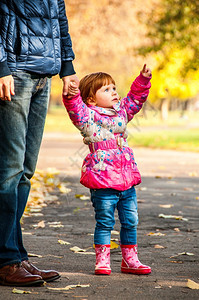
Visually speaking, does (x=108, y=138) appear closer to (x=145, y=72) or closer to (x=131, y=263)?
(x=145, y=72)

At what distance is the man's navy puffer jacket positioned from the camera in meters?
3.80

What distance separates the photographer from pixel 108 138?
14.8ft

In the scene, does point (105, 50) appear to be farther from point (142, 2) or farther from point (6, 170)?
point (6, 170)

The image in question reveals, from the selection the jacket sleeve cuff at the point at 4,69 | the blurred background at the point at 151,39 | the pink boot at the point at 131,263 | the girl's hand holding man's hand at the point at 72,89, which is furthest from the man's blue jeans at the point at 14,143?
the blurred background at the point at 151,39

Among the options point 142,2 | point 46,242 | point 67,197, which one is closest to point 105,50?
point 142,2

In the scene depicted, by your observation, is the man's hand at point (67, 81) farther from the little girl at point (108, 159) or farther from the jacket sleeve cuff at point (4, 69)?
the jacket sleeve cuff at point (4, 69)

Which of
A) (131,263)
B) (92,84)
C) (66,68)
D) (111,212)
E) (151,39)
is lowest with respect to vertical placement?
(131,263)

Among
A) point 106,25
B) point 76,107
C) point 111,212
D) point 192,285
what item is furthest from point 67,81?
point 106,25

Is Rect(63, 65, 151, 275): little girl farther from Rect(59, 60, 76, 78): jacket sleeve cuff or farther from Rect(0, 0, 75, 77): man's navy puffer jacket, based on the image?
Rect(0, 0, 75, 77): man's navy puffer jacket

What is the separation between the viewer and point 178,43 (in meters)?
19.4

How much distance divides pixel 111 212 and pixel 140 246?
1051mm

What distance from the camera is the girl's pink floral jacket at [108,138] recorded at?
4.36 metres

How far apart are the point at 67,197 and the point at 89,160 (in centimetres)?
417

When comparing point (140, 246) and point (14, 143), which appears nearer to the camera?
point (14, 143)
